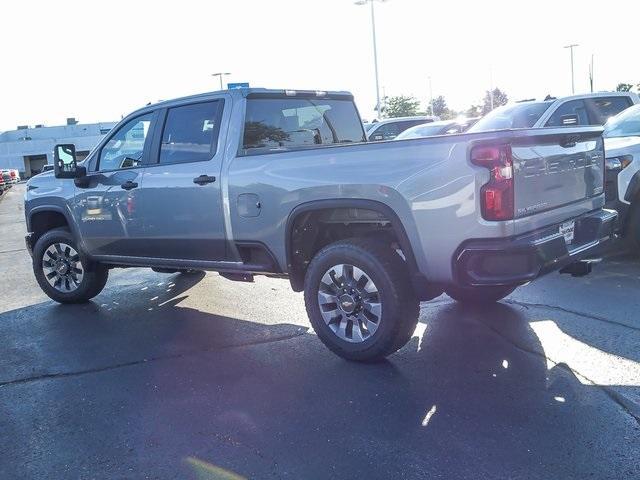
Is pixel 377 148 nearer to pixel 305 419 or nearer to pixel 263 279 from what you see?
pixel 305 419

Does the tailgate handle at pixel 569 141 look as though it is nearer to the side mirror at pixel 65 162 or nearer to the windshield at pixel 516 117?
the side mirror at pixel 65 162

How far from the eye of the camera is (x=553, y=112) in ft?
30.5

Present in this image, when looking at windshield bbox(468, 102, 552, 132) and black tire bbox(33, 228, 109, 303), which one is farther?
windshield bbox(468, 102, 552, 132)

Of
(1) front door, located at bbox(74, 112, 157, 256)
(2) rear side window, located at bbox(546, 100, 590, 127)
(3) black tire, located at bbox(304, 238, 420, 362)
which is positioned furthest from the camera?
(2) rear side window, located at bbox(546, 100, 590, 127)

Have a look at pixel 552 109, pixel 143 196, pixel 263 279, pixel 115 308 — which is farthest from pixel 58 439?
pixel 552 109

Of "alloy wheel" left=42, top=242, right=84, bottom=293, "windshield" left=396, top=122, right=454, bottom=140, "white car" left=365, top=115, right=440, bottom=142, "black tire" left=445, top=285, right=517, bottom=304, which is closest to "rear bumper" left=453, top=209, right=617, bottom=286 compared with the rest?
"black tire" left=445, top=285, right=517, bottom=304

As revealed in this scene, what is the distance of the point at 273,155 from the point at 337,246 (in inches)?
34.9

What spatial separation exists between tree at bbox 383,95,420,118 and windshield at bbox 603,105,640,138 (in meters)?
37.5

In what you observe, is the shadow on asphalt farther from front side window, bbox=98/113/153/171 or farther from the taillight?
front side window, bbox=98/113/153/171

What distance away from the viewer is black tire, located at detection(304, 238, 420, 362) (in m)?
4.16

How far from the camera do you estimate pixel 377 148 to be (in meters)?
4.06

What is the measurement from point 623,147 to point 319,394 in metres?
4.77

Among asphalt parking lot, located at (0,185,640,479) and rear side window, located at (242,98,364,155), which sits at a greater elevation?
rear side window, located at (242,98,364,155)

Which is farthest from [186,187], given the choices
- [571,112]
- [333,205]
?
[571,112]
